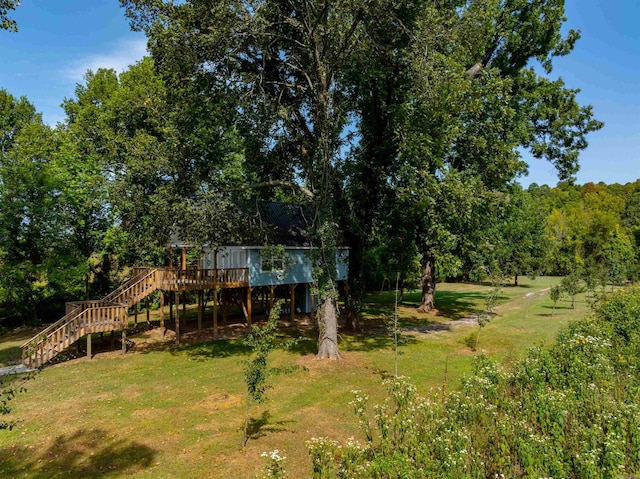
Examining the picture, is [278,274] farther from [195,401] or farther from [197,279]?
[195,401]

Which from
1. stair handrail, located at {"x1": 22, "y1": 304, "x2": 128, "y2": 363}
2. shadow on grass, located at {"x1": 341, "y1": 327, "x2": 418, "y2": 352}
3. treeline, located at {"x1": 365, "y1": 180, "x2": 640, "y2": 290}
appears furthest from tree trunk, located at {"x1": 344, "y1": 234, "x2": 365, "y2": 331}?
stair handrail, located at {"x1": 22, "y1": 304, "x2": 128, "y2": 363}

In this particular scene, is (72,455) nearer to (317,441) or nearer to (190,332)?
(317,441)

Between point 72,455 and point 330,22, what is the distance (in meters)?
12.7

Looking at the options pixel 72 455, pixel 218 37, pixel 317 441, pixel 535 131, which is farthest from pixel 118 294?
pixel 535 131

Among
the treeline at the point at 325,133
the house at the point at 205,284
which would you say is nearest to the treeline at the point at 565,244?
the house at the point at 205,284

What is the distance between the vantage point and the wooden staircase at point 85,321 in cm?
1395

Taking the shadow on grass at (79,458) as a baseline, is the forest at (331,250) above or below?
above

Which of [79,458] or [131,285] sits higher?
[131,285]

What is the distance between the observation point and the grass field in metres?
7.32

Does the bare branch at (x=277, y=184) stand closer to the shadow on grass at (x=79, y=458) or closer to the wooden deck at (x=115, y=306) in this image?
the wooden deck at (x=115, y=306)

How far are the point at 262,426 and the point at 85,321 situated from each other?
10.2 metres

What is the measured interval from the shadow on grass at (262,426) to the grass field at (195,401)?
23 mm

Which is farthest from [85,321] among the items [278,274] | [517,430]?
[517,430]

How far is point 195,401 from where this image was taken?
10.4m
